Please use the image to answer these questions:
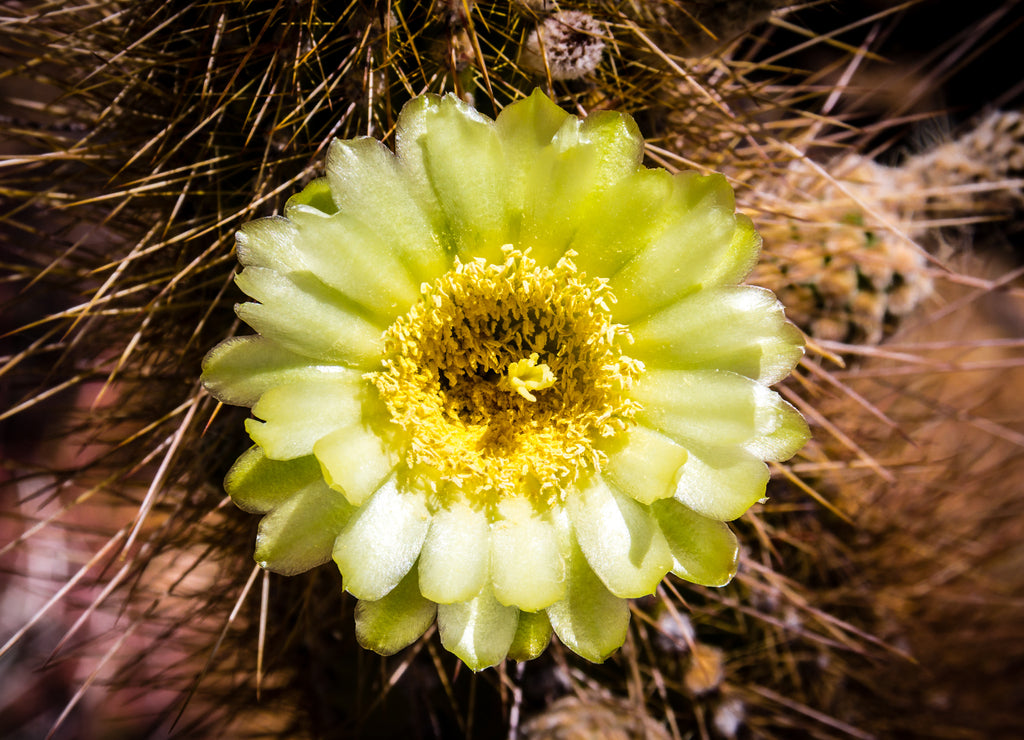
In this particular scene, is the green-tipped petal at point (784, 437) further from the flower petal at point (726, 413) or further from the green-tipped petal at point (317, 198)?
the green-tipped petal at point (317, 198)

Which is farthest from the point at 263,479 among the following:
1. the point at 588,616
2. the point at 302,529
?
the point at 588,616

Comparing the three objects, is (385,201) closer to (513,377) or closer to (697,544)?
(513,377)

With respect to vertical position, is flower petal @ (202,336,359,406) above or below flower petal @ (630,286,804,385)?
above

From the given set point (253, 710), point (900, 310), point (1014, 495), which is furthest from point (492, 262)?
point (1014, 495)

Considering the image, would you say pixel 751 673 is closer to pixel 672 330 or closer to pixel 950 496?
pixel 950 496

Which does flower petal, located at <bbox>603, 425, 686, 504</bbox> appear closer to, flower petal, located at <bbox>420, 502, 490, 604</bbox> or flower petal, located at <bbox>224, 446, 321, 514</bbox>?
flower petal, located at <bbox>420, 502, 490, 604</bbox>

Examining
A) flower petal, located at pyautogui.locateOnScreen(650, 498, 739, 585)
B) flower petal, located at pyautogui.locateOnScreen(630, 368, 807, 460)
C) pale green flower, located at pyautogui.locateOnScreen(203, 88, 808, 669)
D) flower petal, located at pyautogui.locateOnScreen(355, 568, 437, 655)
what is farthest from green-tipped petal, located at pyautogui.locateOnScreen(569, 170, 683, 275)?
flower petal, located at pyautogui.locateOnScreen(355, 568, 437, 655)

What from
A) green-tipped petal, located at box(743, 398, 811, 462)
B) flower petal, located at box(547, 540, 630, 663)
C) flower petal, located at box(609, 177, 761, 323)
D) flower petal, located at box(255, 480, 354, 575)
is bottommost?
flower petal, located at box(547, 540, 630, 663)
